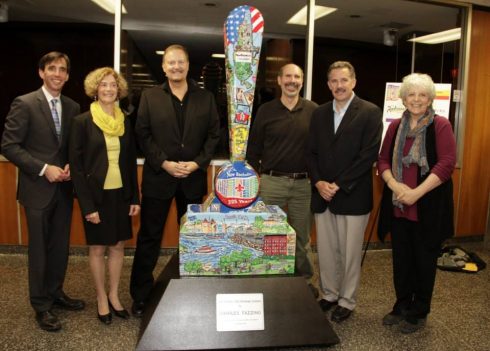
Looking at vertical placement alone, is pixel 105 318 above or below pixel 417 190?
below

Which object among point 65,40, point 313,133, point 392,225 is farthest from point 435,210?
point 65,40

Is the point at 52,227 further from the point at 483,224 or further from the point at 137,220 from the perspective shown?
the point at 483,224

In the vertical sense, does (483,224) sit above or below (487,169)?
below

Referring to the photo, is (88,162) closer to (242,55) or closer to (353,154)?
(242,55)

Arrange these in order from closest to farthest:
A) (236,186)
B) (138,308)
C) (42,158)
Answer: (236,186) < (42,158) < (138,308)

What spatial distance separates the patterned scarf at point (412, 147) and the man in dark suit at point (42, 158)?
1.75m

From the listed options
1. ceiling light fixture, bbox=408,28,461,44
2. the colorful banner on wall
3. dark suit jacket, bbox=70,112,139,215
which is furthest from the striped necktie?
ceiling light fixture, bbox=408,28,461,44

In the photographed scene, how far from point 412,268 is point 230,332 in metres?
1.08

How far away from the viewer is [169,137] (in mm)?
2436

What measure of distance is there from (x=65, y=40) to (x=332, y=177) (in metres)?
2.70

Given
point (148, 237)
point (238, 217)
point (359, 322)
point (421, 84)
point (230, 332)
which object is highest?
point (421, 84)

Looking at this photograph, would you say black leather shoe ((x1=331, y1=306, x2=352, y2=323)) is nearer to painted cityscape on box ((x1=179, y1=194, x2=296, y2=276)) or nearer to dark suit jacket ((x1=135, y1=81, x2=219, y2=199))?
painted cityscape on box ((x1=179, y1=194, x2=296, y2=276))

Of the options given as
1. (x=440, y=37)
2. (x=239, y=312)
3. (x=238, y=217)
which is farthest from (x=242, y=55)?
(x=440, y=37)

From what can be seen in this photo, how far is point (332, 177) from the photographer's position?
2504mm
